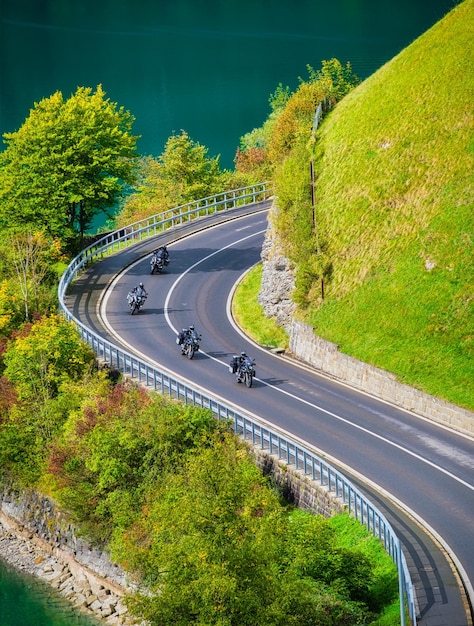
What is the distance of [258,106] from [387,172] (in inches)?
4026

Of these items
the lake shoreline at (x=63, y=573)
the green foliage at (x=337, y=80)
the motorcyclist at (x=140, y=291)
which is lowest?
the lake shoreline at (x=63, y=573)

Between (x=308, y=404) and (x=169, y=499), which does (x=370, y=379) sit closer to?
(x=308, y=404)

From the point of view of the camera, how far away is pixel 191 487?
4175 centimetres

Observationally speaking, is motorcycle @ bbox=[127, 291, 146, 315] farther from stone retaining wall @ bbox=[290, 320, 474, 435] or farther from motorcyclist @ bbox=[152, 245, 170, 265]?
stone retaining wall @ bbox=[290, 320, 474, 435]

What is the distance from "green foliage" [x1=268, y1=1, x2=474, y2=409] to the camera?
56281 millimetres

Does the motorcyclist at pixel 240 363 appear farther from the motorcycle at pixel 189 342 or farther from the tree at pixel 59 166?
the tree at pixel 59 166

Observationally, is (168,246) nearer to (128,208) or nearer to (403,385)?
(128,208)

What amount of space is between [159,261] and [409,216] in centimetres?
1976

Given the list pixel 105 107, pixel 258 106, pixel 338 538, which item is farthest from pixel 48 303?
pixel 258 106

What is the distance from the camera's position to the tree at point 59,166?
248 ft

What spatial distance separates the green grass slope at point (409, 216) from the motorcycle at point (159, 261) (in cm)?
1230

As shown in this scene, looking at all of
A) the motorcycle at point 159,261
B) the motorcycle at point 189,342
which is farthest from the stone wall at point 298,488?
the motorcycle at point 159,261

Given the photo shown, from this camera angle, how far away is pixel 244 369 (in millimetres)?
56688

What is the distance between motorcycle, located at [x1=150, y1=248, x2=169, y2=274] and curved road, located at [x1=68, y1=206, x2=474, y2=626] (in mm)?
527
